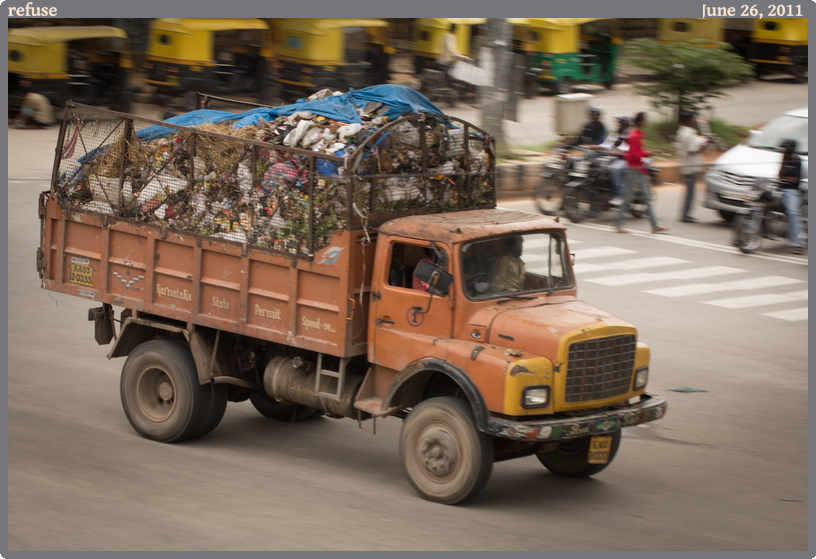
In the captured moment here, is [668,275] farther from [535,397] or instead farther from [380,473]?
[535,397]

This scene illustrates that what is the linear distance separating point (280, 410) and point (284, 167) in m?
2.89

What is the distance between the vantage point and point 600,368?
7.36 meters

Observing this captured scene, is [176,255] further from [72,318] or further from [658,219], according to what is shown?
[658,219]

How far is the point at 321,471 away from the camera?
8383 millimetres

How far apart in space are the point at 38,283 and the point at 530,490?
9.48 metres

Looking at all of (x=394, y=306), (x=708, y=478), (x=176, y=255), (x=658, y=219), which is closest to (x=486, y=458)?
(x=394, y=306)

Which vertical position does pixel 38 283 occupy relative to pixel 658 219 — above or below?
below

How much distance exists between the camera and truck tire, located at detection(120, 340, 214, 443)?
8898 mm

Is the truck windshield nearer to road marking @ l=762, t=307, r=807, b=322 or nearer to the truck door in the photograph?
the truck door

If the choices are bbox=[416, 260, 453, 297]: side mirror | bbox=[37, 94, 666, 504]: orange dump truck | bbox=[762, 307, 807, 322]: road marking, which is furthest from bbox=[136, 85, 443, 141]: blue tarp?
bbox=[762, 307, 807, 322]: road marking

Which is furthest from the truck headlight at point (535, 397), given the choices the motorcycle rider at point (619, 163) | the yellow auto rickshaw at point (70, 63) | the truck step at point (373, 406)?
the yellow auto rickshaw at point (70, 63)

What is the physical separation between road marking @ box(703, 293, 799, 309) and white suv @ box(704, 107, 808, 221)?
3.67 m

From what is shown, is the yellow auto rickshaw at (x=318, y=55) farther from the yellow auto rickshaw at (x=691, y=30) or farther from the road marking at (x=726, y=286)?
the road marking at (x=726, y=286)

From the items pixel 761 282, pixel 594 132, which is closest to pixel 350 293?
pixel 761 282
